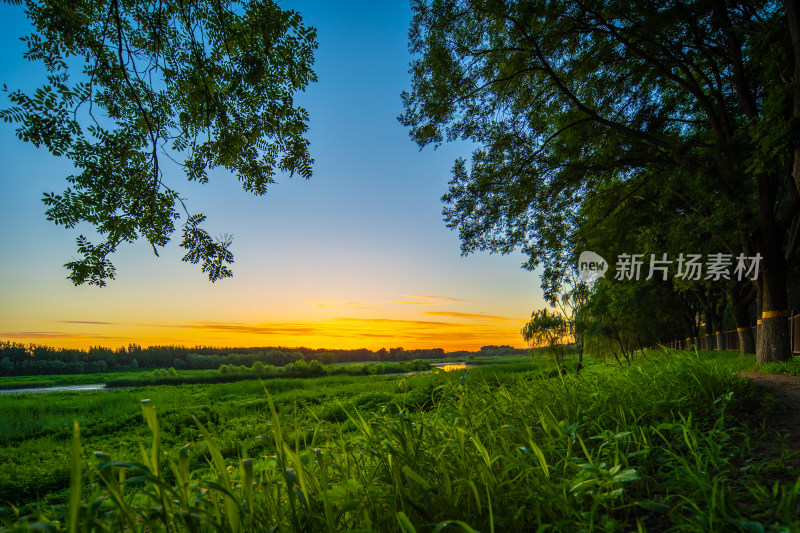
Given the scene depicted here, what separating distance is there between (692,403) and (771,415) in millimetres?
657

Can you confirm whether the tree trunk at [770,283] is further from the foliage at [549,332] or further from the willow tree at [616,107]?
the foliage at [549,332]

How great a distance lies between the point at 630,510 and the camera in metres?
1.88

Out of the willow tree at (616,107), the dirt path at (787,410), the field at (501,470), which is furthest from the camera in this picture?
the willow tree at (616,107)

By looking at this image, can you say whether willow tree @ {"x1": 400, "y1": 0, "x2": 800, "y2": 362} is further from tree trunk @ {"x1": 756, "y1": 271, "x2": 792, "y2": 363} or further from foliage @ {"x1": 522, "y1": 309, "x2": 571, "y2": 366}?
foliage @ {"x1": 522, "y1": 309, "x2": 571, "y2": 366}

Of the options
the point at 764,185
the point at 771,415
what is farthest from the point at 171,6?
the point at 764,185

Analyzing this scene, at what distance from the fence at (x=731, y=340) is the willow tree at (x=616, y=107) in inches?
171

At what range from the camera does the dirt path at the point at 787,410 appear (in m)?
2.76

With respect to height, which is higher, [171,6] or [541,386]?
[171,6]

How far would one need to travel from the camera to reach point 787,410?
334 cm

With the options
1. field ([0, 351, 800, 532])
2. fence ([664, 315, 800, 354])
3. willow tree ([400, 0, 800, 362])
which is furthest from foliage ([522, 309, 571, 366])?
field ([0, 351, 800, 532])

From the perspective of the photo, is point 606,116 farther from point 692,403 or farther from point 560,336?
point 560,336

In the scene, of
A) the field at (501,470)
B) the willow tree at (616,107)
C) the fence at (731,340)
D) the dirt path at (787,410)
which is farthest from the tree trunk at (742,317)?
Result: the field at (501,470)

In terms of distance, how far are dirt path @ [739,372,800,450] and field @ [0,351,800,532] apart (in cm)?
11

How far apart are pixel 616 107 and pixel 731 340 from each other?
2524cm
